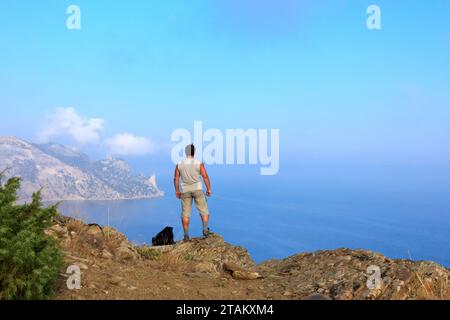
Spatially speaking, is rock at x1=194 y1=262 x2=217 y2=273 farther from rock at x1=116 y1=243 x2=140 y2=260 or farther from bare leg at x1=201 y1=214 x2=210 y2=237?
bare leg at x1=201 y1=214 x2=210 y2=237

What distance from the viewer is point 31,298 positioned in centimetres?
611

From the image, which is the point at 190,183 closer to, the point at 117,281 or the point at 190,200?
the point at 190,200

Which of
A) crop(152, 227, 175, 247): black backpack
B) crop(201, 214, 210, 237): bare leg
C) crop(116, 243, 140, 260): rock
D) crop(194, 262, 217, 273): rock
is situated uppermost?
crop(201, 214, 210, 237): bare leg

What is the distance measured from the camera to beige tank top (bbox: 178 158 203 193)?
13062mm

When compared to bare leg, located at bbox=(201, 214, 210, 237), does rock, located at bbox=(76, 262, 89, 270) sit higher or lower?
lower

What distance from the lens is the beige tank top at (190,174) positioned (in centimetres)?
1306

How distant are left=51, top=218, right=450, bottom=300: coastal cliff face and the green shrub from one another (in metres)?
0.59

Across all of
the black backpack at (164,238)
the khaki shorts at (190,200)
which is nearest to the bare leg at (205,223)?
the khaki shorts at (190,200)

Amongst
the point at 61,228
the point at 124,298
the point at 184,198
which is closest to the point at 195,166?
the point at 184,198

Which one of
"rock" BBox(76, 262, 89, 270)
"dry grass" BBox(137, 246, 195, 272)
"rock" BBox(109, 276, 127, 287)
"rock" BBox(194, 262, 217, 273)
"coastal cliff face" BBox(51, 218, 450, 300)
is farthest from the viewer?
"rock" BBox(194, 262, 217, 273)

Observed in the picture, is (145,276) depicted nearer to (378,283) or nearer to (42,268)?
(42,268)

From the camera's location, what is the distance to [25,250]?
607cm

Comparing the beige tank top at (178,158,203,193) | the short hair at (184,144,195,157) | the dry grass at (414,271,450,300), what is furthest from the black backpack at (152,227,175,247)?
the dry grass at (414,271,450,300)

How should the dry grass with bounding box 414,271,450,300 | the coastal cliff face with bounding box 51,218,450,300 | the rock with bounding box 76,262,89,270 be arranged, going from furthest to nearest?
the rock with bounding box 76,262,89,270
the coastal cliff face with bounding box 51,218,450,300
the dry grass with bounding box 414,271,450,300
